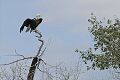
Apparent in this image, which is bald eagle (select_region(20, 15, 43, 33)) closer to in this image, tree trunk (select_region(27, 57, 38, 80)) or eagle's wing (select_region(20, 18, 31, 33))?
eagle's wing (select_region(20, 18, 31, 33))

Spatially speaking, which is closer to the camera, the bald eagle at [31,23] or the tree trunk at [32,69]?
the tree trunk at [32,69]

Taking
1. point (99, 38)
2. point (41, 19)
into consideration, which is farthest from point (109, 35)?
point (41, 19)

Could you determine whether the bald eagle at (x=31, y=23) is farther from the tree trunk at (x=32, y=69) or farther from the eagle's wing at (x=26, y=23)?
the tree trunk at (x=32, y=69)

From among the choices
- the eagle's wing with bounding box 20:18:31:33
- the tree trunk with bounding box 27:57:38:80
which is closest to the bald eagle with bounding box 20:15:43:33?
the eagle's wing with bounding box 20:18:31:33

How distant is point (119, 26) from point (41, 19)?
1901 cm

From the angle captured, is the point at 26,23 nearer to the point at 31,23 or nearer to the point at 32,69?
the point at 31,23

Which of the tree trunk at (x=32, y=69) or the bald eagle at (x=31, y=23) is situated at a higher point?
the bald eagle at (x=31, y=23)

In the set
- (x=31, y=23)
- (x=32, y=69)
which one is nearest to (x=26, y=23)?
(x=31, y=23)

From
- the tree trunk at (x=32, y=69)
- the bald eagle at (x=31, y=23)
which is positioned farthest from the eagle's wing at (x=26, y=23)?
the tree trunk at (x=32, y=69)

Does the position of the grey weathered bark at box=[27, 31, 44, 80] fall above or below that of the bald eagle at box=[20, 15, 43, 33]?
below

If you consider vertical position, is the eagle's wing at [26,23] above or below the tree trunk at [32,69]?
above

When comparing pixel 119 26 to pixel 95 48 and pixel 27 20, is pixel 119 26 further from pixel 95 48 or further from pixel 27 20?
pixel 27 20

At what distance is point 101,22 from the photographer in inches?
1147

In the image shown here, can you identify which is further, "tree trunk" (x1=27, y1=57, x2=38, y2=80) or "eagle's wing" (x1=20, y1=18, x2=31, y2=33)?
"eagle's wing" (x1=20, y1=18, x2=31, y2=33)
